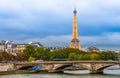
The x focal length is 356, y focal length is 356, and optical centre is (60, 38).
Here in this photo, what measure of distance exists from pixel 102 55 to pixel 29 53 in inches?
1122

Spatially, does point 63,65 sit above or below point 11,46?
below

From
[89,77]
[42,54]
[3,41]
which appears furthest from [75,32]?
[89,77]

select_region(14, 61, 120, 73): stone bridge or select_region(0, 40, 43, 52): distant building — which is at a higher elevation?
select_region(0, 40, 43, 52): distant building

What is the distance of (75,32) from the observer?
11731 cm

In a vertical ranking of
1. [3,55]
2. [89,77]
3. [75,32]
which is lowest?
[89,77]

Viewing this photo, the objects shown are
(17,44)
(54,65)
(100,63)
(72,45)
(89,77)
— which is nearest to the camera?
(89,77)

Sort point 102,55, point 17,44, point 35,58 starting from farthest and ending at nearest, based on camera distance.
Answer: point 17,44 < point 102,55 < point 35,58

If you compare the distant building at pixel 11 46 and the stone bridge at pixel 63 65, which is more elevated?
the distant building at pixel 11 46

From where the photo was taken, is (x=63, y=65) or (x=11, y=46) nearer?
(x=63, y=65)

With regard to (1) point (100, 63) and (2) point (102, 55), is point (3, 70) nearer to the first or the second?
(1) point (100, 63)

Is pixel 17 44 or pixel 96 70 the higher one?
pixel 17 44

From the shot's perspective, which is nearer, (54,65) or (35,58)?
(54,65)

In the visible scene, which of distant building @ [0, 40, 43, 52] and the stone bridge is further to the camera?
distant building @ [0, 40, 43, 52]

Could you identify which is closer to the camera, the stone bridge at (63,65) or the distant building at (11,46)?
the stone bridge at (63,65)
